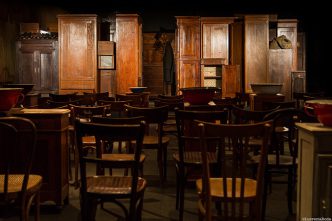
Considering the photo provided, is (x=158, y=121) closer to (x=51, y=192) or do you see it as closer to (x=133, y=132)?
(x=51, y=192)

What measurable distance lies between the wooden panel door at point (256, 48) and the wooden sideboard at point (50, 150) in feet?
30.7

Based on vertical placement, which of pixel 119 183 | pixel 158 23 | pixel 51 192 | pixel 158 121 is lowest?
pixel 51 192

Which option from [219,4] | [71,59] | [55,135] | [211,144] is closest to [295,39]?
[219,4]

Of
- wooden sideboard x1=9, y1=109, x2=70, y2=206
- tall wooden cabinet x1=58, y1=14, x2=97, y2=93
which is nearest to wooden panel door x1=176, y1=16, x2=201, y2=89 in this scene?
tall wooden cabinet x1=58, y1=14, x2=97, y2=93

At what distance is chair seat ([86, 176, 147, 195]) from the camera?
9.67 feet

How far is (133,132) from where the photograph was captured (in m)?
2.73

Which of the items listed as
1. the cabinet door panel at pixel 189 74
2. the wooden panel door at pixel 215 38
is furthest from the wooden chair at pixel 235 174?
the wooden panel door at pixel 215 38

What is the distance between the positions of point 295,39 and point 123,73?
5009mm

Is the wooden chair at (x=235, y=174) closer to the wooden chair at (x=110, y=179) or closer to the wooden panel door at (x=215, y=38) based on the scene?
the wooden chair at (x=110, y=179)

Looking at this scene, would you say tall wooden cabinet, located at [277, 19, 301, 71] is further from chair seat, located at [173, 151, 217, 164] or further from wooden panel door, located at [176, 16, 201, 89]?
chair seat, located at [173, 151, 217, 164]

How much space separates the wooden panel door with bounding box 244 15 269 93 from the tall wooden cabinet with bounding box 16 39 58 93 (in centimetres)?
505

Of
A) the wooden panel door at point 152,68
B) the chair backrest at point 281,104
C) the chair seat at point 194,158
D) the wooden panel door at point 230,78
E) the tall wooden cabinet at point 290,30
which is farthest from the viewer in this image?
the wooden panel door at point 152,68

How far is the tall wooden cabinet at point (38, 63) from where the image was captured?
12045 millimetres

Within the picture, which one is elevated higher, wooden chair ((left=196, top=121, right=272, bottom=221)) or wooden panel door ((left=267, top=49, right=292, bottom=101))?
wooden panel door ((left=267, top=49, right=292, bottom=101))
